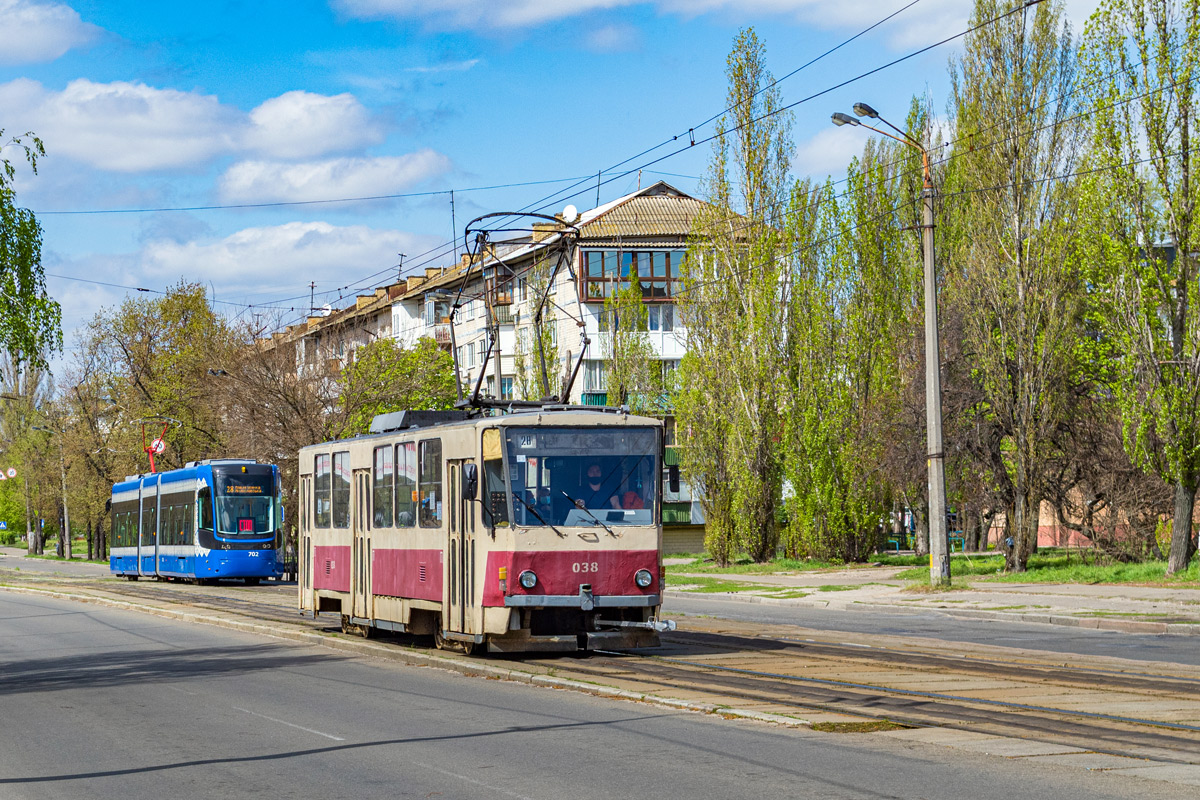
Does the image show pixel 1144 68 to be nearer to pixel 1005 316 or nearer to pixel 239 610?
pixel 1005 316

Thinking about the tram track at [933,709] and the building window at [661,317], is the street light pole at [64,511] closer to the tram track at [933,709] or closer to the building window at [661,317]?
the building window at [661,317]

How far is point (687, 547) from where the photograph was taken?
70.2 metres

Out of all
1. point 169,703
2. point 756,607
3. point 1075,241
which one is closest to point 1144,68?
point 1075,241

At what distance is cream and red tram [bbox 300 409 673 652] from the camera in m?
15.9

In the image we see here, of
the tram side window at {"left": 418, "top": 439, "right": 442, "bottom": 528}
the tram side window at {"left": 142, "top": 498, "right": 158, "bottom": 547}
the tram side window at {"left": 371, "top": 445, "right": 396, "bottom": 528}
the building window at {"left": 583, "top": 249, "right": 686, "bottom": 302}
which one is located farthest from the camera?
the building window at {"left": 583, "top": 249, "right": 686, "bottom": 302}

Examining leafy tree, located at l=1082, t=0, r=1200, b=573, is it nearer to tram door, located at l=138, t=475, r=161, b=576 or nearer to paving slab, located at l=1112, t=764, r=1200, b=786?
paving slab, located at l=1112, t=764, r=1200, b=786

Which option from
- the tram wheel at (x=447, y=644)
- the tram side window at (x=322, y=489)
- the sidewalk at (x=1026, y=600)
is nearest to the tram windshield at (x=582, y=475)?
the tram wheel at (x=447, y=644)

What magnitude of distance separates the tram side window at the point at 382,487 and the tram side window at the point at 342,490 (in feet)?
3.89

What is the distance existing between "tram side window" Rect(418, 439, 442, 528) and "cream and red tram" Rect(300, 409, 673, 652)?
1cm

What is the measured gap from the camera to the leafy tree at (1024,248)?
102 feet

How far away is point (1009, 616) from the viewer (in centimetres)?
2295

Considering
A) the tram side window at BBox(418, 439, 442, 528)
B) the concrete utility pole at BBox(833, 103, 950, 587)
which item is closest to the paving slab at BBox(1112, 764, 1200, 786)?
the tram side window at BBox(418, 439, 442, 528)

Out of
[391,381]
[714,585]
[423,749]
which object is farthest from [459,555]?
[391,381]

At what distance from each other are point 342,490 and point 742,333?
23623mm
